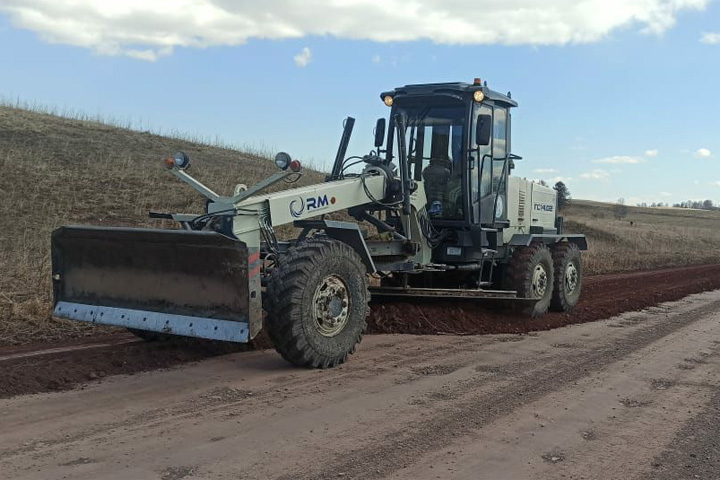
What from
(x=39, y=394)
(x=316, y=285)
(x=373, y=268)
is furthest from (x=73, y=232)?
(x=373, y=268)

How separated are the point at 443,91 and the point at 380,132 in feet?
3.32

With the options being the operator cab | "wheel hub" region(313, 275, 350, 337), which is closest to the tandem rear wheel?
the operator cab

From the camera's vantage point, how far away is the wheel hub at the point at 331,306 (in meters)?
6.25

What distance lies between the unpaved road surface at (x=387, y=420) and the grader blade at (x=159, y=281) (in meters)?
0.53

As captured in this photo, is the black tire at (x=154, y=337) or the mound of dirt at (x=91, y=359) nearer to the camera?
the mound of dirt at (x=91, y=359)

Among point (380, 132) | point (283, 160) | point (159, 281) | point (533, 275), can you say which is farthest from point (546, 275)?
point (159, 281)

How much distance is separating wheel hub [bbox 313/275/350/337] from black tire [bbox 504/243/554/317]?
4.03 m

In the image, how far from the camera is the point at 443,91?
8.98 meters

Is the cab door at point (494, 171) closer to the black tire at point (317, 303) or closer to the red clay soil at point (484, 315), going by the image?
the red clay soil at point (484, 315)

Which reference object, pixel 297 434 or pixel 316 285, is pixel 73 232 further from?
pixel 297 434

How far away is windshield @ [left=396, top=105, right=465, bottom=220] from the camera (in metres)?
9.16

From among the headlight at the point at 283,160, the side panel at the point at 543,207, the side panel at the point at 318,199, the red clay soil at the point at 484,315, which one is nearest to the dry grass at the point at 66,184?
the side panel at the point at 318,199

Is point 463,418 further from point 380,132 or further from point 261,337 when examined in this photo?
point 380,132

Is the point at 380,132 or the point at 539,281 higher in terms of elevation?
the point at 380,132
